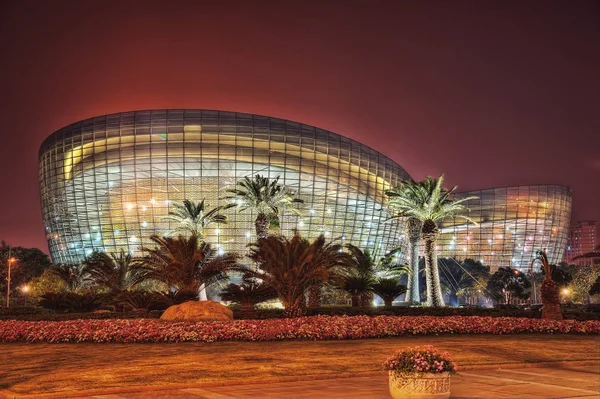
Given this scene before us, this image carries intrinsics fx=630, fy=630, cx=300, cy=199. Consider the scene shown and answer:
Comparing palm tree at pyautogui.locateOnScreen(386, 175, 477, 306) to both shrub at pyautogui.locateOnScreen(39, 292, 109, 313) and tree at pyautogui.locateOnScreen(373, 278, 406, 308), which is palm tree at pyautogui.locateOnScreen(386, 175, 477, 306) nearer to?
tree at pyautogui.locateOnScreen(373, 278, 406, 308)

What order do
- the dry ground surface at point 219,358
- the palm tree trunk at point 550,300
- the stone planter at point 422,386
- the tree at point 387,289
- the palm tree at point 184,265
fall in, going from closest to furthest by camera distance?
the stone planter at point 422,386
the dry ground surface at point 219,358
the palm tree trunk at point 550,300
the palm tree at point 184,265
the tree at point 387,289

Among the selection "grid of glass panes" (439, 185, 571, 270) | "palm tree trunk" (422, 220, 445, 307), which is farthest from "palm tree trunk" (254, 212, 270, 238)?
"grid of glass panes" (439, 185, 571, 270)

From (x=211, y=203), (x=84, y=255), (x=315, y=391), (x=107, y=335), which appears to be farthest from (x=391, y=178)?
(x=315, y=391)

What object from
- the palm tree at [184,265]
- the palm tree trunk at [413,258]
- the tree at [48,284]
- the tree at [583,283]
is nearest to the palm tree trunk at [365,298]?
the palm tree at [184,265]

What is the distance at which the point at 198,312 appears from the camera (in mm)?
32469

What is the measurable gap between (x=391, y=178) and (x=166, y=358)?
302ft

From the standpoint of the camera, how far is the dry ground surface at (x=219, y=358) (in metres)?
16.2

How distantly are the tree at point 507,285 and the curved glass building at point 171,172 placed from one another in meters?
27.0

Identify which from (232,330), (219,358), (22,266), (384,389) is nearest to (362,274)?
(232,330)

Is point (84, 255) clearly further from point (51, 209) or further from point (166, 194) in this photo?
point (166, 194)

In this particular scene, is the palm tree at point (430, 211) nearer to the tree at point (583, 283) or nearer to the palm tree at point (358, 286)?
the palm tree at point (358, 286)

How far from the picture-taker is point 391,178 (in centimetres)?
10969

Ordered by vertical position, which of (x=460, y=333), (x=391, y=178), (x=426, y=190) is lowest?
(x=460, y=333)

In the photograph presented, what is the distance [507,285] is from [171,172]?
185ft
